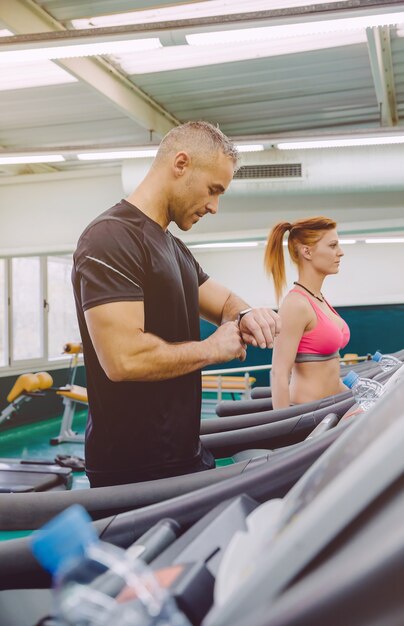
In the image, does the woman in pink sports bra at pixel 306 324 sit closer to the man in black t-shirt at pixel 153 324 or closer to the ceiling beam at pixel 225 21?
the man in black t-shirt at pixel 153 324

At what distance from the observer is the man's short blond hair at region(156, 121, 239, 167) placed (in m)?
1.54

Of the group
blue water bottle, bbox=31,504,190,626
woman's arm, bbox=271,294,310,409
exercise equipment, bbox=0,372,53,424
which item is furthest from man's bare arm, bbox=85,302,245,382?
exercise equipment, bbox=0,372,53,424

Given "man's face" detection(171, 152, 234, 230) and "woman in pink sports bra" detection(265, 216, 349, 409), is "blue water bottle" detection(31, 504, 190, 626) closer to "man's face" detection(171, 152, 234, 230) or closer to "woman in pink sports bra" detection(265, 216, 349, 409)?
"man's face" detection(171, 152, 234, 230)

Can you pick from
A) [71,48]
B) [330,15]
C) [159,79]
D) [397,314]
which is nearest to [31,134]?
[159,79]

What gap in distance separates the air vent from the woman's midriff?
11.5 feet

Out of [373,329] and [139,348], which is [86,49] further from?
[373,329]

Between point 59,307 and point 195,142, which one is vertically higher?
point 195,142

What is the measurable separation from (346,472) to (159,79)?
5064mm

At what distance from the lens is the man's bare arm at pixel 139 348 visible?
124cm

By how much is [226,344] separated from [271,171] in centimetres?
460

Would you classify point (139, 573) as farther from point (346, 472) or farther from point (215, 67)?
point (215, 67)

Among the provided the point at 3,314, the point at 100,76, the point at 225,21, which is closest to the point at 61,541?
the point at 225,21

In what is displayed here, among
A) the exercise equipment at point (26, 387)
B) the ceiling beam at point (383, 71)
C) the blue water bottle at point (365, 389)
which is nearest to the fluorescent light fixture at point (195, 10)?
the ceiling beam at point (383, 71)

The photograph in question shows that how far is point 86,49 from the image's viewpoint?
2.82 metres
